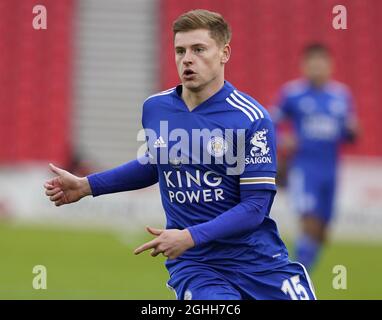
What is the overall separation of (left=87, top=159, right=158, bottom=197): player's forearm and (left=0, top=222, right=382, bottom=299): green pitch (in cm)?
353

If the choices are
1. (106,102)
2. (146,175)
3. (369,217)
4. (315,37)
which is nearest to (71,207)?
(106,102)

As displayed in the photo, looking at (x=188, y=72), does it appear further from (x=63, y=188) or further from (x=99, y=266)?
(x=99, y=266)

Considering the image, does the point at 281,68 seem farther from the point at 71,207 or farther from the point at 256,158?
the point at 256,158

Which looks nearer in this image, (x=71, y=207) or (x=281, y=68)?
(x=71, y=207)

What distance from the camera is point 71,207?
14.1 meters

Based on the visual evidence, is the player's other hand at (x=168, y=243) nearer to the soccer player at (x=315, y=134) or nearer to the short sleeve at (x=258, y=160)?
the short sleeve at (x=258, y=160)

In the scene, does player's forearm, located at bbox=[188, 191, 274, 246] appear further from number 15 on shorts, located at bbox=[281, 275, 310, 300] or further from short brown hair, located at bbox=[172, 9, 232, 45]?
short brown hair, located at bbox=[172, 9, 232, 45]

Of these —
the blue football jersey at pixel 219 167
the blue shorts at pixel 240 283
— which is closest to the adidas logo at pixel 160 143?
the blue football jersey at pixel 219 167


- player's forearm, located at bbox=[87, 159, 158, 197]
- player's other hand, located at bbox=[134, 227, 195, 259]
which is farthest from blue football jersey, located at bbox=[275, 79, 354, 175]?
player's other hand, located at bbox=[134, 227, 195, 259]

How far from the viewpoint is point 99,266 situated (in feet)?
35.5

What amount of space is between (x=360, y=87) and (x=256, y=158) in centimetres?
1258

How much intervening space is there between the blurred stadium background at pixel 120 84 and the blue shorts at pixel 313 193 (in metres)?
2.57

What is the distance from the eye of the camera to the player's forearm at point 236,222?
439 cm
